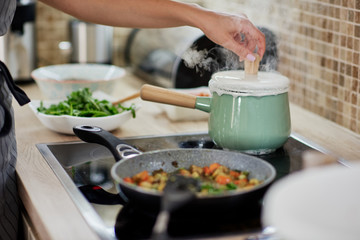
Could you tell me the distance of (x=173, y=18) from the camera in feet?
4.98

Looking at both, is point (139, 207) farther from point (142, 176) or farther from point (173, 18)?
point (173, 18)

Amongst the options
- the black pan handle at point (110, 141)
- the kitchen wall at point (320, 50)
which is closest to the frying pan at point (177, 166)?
the black pan handle at point (110, 141)

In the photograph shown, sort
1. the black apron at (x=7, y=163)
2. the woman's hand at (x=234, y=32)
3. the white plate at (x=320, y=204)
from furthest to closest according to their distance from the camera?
the woman's hand at (x=234, y=32) < the black apron at (x=7, y=163) < the white plate at (x=320, y=204)

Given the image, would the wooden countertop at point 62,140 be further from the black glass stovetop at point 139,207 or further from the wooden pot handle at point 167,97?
the wooden pot handle at point 167,97

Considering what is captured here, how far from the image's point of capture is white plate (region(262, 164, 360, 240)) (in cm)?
72

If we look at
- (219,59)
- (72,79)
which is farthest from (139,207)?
(72,79)

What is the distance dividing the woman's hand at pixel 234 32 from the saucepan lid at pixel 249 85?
0.19ft

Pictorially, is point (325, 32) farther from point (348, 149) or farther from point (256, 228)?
point (256, 228)

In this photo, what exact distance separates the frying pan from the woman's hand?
30 cm

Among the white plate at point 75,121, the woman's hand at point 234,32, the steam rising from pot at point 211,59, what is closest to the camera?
the woman's hand at point 234,32

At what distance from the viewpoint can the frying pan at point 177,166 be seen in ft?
3.32

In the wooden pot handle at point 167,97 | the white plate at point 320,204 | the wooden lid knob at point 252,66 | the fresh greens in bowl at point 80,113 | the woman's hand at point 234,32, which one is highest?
the woman's hand at point 234,32

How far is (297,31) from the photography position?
201 centimetres

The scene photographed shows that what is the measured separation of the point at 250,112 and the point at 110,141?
0.32 m
